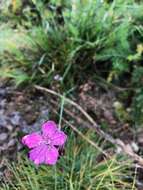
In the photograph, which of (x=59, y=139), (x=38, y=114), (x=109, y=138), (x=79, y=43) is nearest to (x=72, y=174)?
(x=59, y=139)

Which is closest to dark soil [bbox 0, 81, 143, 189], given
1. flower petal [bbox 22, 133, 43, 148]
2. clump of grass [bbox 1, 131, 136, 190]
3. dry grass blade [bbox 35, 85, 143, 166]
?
dry grass blade [bbox 35, 85, 143, 166]

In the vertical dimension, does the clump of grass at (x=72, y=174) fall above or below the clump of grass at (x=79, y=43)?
below

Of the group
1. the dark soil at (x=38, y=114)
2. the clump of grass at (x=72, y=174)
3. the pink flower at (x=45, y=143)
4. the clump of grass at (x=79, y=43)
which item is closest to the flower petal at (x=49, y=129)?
the pink flower at (x=45, y=143)

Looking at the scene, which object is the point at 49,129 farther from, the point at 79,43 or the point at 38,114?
the point at 79,43

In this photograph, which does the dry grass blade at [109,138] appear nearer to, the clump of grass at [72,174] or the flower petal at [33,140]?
the clump of grass at [72,174]

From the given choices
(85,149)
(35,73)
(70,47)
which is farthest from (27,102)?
(85,149)

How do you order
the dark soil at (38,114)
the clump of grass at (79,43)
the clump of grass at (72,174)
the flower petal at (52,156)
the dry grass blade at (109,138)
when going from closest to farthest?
1. the flower petal at (52,156)
2. the clump of grass at (72,174)
3. the dry grass blade at (109,138)
4. the dark soil at (38,114)
5. the clump of grass at (79,43)
